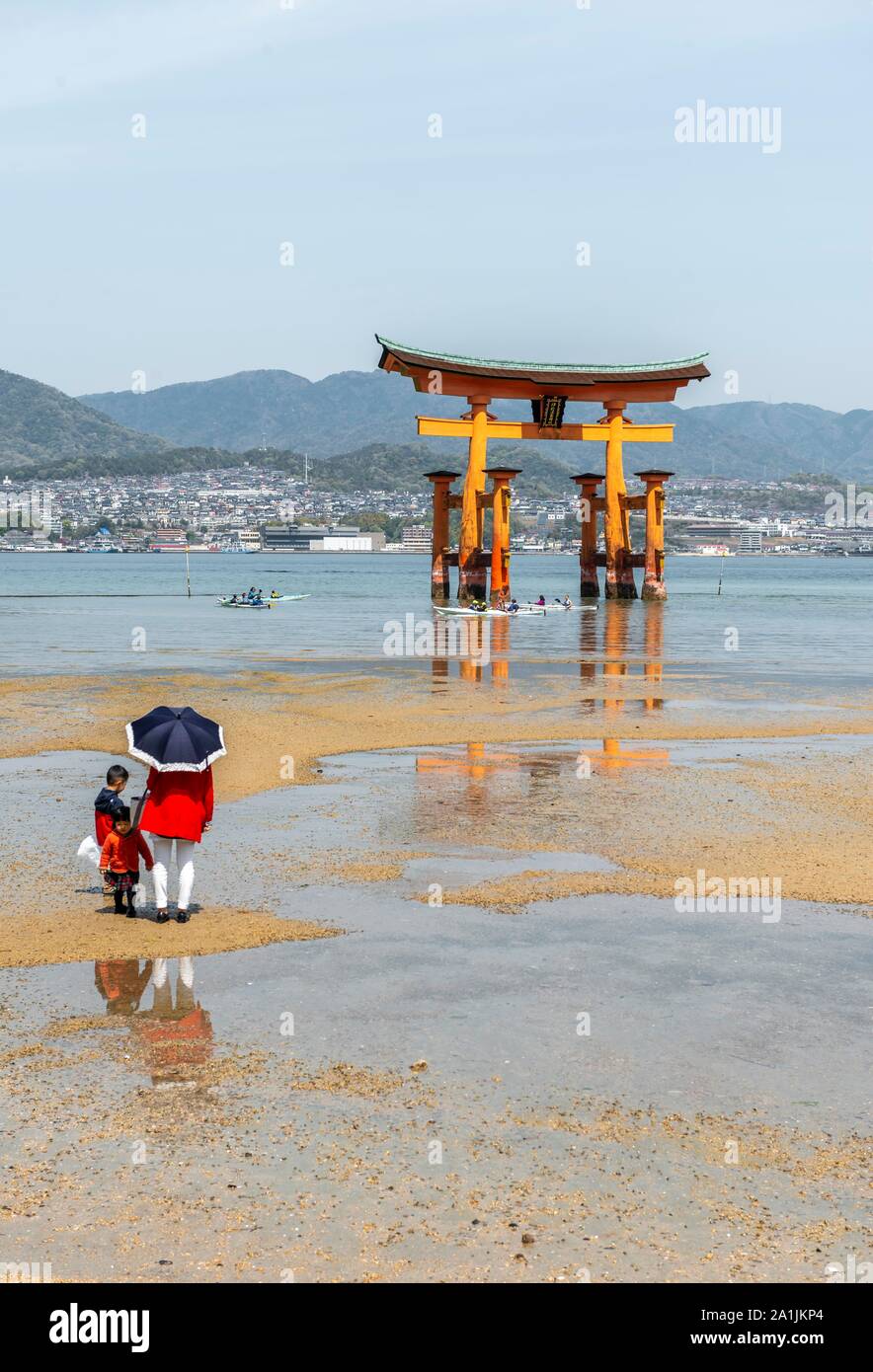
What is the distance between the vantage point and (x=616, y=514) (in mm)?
67688

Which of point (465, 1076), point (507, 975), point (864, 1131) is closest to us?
point (864, 1131)

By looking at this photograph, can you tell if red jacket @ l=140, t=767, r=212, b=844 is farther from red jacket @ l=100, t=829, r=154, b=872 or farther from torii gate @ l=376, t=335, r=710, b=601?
torii gate @ l=376, t=335, r=710, b=601

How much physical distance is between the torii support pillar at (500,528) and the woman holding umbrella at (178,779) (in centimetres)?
5015

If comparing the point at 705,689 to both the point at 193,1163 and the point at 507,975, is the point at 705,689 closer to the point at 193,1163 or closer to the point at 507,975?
the point at 507,975

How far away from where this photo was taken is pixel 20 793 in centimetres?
1590

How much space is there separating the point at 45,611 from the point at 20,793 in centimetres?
5428

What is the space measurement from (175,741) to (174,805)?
0.50 metres

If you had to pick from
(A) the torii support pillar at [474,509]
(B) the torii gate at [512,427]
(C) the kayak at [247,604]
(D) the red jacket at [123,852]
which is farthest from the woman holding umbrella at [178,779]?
(C) the kayak at [247,604]

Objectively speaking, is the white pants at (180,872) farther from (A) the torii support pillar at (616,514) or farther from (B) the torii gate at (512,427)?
(A) the torii support pillar at (616,514)

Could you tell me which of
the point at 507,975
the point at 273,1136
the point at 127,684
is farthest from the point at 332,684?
the point at 273,1136

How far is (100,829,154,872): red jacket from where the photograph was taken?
33.5 ft
